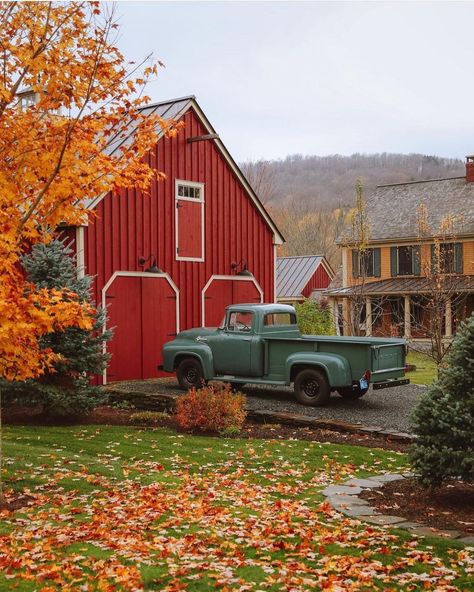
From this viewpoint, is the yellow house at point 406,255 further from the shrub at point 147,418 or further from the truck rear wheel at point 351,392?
the shrub at point 147,418

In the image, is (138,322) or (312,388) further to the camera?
(138,322)

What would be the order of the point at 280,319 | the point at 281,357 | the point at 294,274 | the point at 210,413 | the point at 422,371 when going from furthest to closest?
the point at 294,274
the point at 422,371
the point at 280,319
the point at 281,357
the point at 210,413

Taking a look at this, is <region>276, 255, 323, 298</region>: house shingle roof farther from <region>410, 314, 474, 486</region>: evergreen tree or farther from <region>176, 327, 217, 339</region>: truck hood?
<region>410, 314, 474, 486</region>: evergreen tree

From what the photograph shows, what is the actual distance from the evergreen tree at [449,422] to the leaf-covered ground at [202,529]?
111cm

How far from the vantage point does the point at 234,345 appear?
1543 centimetres

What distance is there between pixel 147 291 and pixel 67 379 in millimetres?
5372

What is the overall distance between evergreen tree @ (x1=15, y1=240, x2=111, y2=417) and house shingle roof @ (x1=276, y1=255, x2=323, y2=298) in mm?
31825

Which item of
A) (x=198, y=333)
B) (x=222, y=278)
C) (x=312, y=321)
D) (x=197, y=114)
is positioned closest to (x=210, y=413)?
(x=198, y=333)

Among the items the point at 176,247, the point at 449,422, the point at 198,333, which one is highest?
the point at 176,247

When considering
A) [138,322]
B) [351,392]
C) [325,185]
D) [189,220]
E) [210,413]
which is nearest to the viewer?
[210,413]

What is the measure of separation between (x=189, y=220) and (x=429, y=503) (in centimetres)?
1335

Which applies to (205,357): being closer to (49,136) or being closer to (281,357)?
(281,357)

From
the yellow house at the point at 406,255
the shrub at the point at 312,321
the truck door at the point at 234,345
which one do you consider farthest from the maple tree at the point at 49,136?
the yellow house at the point at 406,255

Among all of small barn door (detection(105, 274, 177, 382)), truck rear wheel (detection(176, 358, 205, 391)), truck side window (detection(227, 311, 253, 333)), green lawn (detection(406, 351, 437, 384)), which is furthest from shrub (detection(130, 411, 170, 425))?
green lawn (detection(406, 351, 437, 384))
